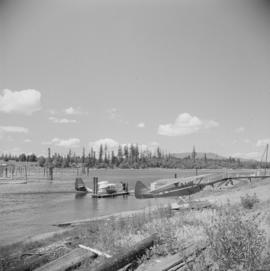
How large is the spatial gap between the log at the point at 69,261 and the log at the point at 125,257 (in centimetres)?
133

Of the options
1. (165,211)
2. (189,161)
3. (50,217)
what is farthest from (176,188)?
(189,161)

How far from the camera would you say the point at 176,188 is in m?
21.5

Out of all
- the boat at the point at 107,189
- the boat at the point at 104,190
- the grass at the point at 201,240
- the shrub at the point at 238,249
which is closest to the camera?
the shrub at the point at 238,249

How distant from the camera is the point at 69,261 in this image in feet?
23.2

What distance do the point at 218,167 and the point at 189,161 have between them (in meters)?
21.5

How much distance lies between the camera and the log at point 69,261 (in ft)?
22.0

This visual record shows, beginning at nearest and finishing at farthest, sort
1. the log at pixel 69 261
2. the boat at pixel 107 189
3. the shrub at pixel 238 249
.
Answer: the shrub at pixel 238 249 → the log at pixel 69 261 → the boat at pixel 107 189

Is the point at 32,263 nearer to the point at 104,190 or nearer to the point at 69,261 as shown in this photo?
the point at 69,261

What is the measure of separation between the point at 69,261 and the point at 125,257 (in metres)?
1.65

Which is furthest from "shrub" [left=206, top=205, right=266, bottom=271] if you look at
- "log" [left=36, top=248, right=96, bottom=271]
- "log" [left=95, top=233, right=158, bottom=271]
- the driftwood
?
the driftwood

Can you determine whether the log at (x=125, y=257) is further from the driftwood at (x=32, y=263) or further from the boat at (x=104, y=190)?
the boat at (x=104, y=190)

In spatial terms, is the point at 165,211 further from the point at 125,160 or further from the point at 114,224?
the point at 125,160

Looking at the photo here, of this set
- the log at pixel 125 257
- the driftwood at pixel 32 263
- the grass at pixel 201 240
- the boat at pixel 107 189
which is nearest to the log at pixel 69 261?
the grass at pixel 201 240

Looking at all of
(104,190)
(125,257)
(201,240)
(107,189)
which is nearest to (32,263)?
(125,257)
